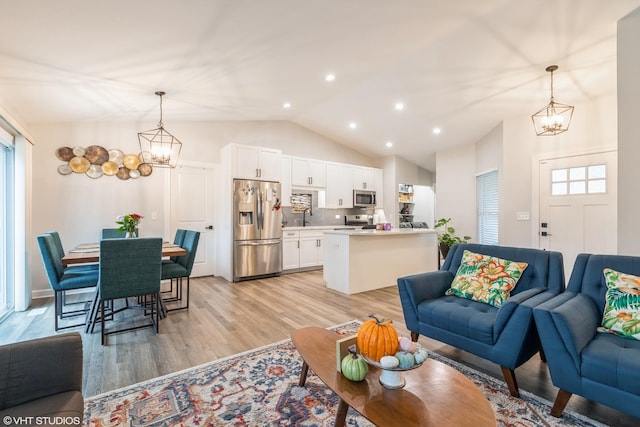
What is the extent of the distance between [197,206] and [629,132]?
5.81m

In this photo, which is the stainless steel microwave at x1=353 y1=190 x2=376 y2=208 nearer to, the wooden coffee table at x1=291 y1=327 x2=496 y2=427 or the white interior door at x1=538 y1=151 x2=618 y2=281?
the white interior door at x1=538 y1=151 x2=618 y2=281

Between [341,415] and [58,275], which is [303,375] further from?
[58,275]

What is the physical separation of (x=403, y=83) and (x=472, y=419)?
4.35 m

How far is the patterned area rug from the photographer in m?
1.70

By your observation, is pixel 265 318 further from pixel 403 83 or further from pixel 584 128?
pixel 584 128

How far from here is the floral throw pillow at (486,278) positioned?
2.34 metres

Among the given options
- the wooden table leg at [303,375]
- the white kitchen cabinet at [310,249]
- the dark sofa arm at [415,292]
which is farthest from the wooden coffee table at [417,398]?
the white kitchen cabinet at [310,249]

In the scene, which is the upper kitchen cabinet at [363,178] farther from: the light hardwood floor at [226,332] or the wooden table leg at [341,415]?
the wooden table leg at [341,415]

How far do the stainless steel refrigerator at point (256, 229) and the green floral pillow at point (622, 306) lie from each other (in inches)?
179

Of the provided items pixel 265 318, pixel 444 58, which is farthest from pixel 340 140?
pixel 265 318

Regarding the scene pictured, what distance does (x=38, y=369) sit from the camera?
1.22 meters

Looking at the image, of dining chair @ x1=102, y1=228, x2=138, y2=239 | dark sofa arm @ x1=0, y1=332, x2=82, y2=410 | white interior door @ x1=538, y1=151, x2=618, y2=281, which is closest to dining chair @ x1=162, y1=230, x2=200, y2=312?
dining chair @ x1=102, y1=228, x2=138, y2=239

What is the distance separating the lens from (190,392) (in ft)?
6.50

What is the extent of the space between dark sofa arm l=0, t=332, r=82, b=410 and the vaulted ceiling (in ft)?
6.94
